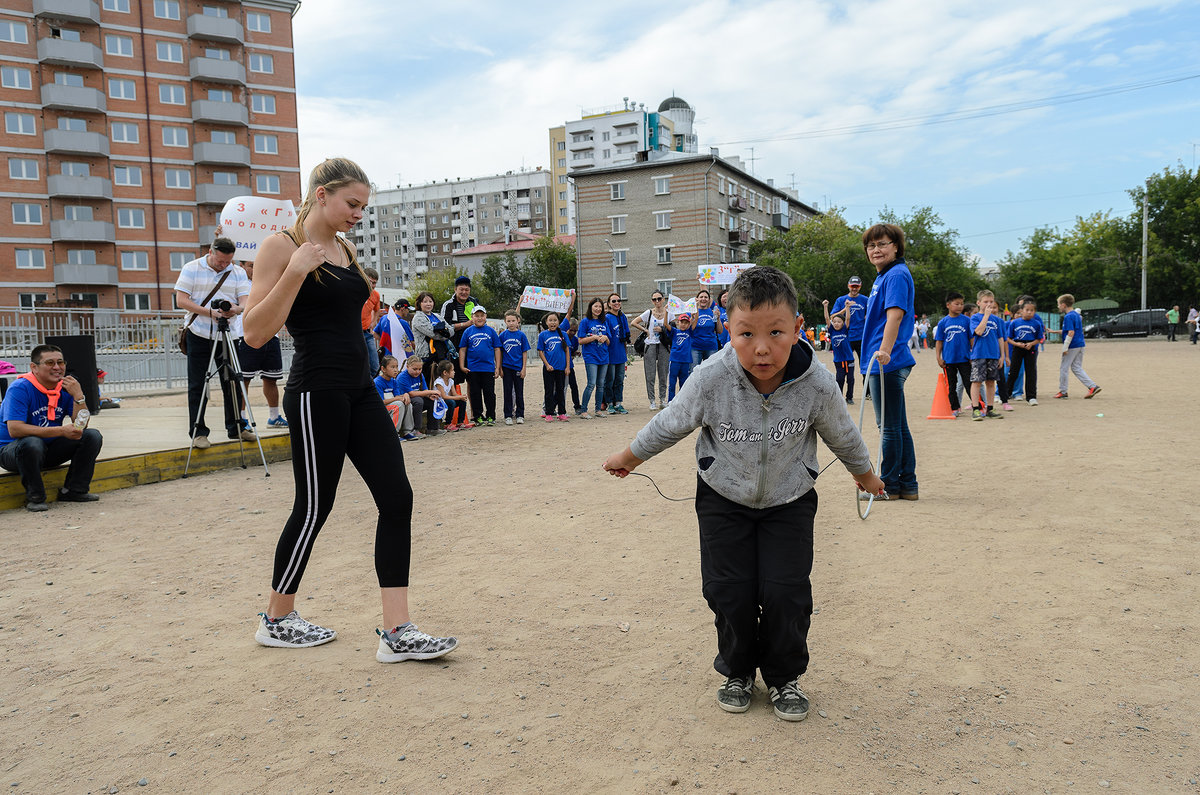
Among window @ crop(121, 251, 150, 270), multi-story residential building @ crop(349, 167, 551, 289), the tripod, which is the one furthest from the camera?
multi-story residential building @ crop(349, 167, 551, 289)

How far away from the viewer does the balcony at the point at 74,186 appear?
50.5m

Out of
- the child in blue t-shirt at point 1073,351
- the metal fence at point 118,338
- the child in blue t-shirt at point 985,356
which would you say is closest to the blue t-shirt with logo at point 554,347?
the child in blue t-shirt at point 985,356

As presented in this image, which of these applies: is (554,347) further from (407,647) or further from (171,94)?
(171,94)

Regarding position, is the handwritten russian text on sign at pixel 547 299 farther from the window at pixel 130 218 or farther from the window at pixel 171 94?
the window at pixel 171 94

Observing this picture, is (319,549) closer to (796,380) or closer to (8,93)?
(796,380)

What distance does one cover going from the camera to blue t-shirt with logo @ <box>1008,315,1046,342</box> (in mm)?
13453

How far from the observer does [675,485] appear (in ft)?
23.7

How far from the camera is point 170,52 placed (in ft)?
176

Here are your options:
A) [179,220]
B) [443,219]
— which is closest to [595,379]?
[179,220]

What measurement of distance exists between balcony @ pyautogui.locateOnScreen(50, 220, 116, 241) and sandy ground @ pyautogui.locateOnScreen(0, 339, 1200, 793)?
54.1m

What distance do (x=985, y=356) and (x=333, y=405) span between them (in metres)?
11.4

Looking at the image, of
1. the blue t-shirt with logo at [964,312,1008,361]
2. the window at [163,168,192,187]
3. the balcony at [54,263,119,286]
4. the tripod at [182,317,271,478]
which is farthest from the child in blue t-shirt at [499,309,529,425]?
the window at [163,168,192,187]

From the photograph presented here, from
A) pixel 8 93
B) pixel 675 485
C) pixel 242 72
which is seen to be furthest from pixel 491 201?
pixel 675 485

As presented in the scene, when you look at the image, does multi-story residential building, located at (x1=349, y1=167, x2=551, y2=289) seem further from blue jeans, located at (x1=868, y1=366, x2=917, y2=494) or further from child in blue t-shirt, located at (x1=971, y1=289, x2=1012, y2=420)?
blue jeans, located at (x1=868, y1=366, x2=917, y2=494)
